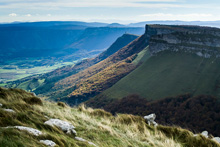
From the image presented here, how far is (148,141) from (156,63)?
89571 millimetres

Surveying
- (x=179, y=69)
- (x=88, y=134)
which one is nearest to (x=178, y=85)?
(x=179, y=69)

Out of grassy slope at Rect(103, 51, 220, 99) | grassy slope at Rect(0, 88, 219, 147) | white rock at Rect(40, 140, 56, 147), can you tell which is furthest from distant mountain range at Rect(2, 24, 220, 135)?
white rock at Rect(40, 140, 56, 147)

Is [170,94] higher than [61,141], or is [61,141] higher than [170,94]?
[61,141]

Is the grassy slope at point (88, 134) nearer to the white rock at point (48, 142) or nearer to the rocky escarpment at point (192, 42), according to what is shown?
the white rock at point (48, 142)

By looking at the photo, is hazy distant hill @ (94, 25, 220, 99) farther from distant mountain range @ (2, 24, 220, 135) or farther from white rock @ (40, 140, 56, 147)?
white rock @ (40, 140, 56, 147)

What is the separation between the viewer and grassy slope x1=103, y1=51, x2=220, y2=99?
234 ft

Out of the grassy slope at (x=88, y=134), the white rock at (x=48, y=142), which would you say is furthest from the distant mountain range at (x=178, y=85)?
the white rock at (x=48, y=142)

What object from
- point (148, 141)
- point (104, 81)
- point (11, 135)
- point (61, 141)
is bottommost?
point (104, 81)

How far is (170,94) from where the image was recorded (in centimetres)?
7200

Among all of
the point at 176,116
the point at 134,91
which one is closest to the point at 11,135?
the point at 176,116

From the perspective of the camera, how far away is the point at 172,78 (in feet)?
261

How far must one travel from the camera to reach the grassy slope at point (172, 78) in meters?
71.4

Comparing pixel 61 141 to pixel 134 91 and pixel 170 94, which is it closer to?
pixel 170 94

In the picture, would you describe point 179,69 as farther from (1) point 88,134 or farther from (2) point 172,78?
(1) point 88,134
